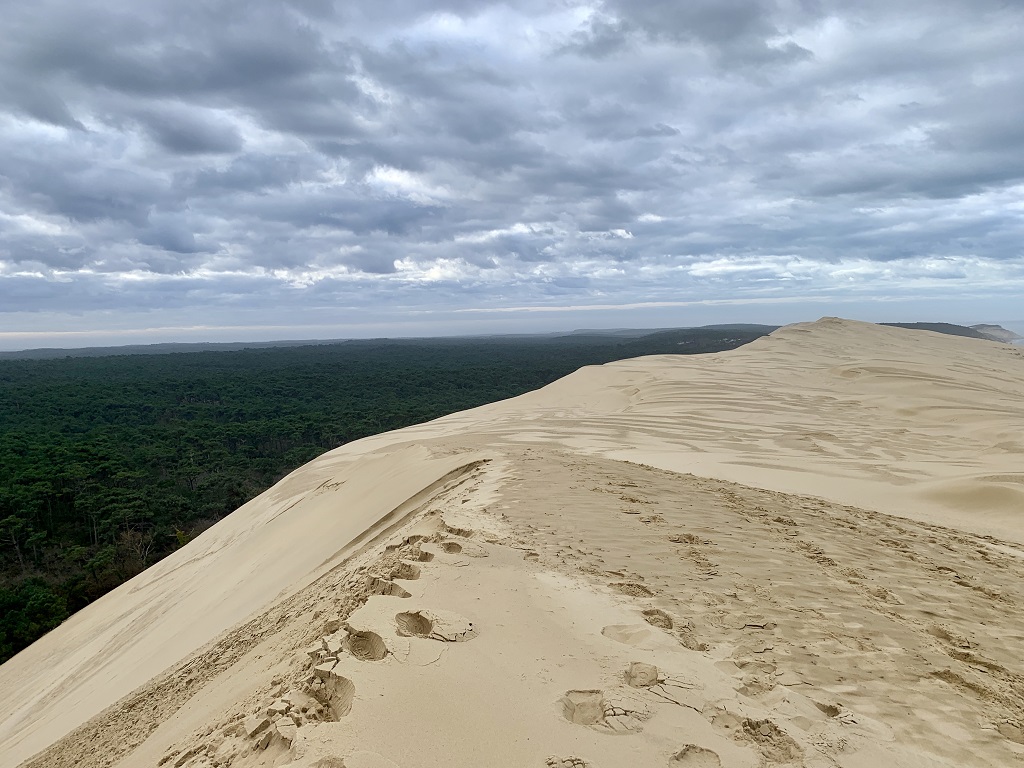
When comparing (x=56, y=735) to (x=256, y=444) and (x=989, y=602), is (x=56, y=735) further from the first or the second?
(x=256, y=444)

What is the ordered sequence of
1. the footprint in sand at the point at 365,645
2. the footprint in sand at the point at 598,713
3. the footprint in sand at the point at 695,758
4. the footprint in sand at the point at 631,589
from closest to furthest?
the footprint in sand at the point at 695,758 < the footprint in sand at the point at 598,713 < the footprint in sand at the point at 365,645 < the footprint in sand at the point at 631,589

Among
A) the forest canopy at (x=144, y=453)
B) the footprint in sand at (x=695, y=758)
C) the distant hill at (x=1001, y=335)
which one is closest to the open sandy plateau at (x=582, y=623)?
the footprint in sand at (x=695, y=758)

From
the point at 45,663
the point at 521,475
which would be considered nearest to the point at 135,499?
the point at 45,663

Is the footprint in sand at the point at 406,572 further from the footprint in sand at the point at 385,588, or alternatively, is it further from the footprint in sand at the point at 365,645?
the footprint in sand at the point at 365,645

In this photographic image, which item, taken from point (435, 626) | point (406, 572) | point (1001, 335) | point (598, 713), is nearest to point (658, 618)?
point (598, 713)

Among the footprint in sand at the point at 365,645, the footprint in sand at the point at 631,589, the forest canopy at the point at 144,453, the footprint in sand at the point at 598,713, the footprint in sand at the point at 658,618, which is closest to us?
the footprint in sand at the point at 598,713

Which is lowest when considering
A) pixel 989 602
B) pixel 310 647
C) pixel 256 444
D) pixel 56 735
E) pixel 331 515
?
pixel 256 444

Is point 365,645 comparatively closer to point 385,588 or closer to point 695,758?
point 385,588

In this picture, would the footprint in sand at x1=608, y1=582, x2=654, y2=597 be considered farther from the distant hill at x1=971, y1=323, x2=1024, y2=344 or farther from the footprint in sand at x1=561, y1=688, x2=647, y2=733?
the distant hill at x1=971, y1=323, x2=1024, y2=344
